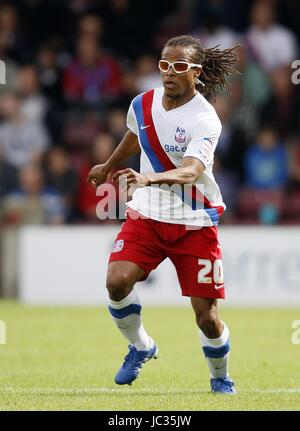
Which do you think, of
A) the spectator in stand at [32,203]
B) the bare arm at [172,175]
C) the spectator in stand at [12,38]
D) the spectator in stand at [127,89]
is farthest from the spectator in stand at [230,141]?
the bare arm at [172,175]

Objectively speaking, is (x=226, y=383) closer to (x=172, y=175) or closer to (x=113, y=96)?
(x=172, y=175)

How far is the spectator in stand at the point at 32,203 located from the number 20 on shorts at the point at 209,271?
805cm

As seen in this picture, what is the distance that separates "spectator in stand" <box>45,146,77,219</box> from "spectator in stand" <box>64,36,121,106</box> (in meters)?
1.39

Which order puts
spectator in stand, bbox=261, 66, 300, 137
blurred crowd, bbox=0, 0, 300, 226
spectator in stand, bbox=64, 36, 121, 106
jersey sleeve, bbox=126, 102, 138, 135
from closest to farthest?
jersey sleeve, bbox=126, 102, 138, 135 < blurred crowd, bbox=0, 0, 300, 226 < spectator in stand, bbox=261, 66, 300, 137 < spectator in stand, bbox=64, 36, 121, 106

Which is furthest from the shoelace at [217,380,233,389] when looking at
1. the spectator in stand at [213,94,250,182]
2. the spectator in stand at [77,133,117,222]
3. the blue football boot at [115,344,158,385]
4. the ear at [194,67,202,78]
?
the spectator in stand at [213,94,250,182]

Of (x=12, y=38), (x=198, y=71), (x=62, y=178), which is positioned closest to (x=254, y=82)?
(x=62, y=178)

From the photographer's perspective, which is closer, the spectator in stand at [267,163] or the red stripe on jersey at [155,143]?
the red stripe on jersey at [155,143]

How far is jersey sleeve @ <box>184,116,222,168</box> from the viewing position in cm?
732

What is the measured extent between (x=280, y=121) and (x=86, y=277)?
12.7ft

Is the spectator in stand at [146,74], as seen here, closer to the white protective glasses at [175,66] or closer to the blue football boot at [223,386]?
the white protective glasses at [175,66]

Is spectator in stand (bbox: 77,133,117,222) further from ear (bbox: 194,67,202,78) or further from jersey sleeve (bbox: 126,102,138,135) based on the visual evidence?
ear (bbox: 194,67,202,78)

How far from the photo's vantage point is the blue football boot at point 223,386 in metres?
7.62

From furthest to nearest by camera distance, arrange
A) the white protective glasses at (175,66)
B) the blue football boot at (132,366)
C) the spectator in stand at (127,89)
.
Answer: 1. the spectator in stand at (127,89)
2. the blue football boot at (132,366)
3. the white protective glasses at (175,66)

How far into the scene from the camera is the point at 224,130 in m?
16.1
